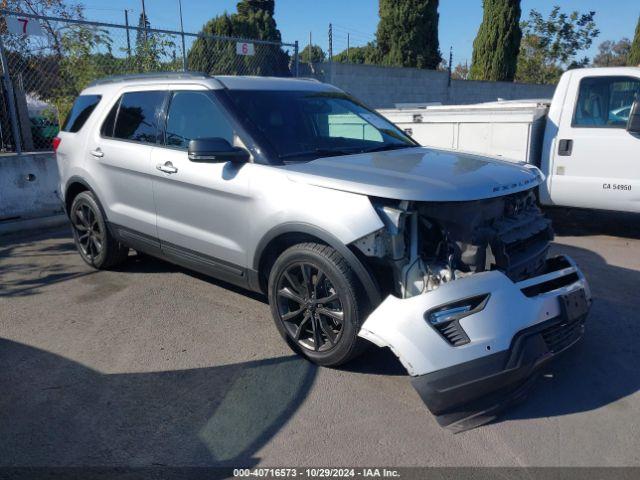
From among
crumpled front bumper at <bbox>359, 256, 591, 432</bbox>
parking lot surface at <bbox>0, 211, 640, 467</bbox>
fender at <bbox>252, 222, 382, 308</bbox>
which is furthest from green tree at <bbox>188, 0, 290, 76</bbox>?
crumpled front bumper at <bbox>359, 256, 591, 432</bbox>

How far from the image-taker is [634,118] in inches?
225

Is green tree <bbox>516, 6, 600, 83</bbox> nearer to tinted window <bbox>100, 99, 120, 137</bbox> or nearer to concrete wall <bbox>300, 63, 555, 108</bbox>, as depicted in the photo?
concrete wall <bbox>300, 63, 555, 108</bbox>

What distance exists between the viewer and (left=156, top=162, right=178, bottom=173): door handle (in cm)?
421

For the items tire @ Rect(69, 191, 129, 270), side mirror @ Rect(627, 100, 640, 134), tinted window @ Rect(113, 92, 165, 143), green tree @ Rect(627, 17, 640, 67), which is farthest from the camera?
green tree @ Rect(627, 17, 640, 67)

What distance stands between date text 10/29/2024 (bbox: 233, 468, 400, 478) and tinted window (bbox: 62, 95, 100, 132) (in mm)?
4136

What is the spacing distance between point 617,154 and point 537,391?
→ 13.0ft

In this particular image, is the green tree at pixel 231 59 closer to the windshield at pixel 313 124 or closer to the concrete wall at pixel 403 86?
the concrete wall at pixel 403 86

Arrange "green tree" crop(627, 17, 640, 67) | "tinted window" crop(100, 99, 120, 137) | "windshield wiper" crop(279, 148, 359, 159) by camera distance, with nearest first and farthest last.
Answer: "windshield wiper" crop(279, 148, 359, 159), "tinted window" crop(100, 99, 120, 137), "green tree" crop(627, 17, 640, 67)

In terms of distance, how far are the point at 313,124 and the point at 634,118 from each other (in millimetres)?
3740

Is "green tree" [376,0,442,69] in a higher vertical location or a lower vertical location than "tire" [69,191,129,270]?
higher

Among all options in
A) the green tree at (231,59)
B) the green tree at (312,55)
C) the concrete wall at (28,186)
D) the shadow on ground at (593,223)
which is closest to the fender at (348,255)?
the shadow on ground at (593,223)

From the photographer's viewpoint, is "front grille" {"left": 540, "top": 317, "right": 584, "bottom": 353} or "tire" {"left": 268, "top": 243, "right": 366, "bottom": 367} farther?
"tire" {"left": 268, "top": 243, "right": 366, "bottom": 367}

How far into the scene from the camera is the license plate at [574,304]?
3.09m

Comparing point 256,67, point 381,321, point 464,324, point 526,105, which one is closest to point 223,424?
point 381,321
